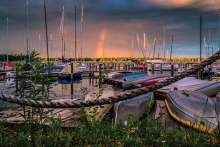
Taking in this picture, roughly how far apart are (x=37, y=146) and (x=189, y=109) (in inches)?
177

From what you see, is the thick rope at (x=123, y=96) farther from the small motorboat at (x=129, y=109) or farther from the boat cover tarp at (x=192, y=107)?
the small motorboat at (x=129, y=109)

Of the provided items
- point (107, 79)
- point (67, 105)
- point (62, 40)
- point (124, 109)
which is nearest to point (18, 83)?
point (67, 105)

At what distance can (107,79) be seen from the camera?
2892 cm

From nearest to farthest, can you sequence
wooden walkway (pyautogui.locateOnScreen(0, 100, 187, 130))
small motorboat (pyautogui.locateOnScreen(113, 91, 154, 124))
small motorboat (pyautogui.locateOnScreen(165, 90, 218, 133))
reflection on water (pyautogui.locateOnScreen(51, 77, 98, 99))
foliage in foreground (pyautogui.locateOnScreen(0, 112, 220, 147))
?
1. foliage in foreground (pyautogui.locateOnScreen(0, 112, 220, 147))
2. small motorboat (pyautogui.locateOnScreen(165, 90, 218, 133))
3. wooden walkway (pyautogui.locateOnScreen(0, 100, 187, 130))
4. small motorboat (pyautogui.locateOnScreen(113, 91, 154, 124))
5. reflection on water (pyautogui.locateOnScreen(51, 77, 98, 99))

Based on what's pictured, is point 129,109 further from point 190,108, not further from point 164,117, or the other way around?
point 190,108

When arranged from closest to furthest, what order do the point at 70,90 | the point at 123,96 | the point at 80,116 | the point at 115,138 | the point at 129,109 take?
1. the point at 123,96
2. the point at 115,138
3. the point at 80,116
4. the point at 129,109
5. the point at 70,90

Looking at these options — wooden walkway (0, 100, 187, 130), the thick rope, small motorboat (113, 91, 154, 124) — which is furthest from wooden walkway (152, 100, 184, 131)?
the thick rope

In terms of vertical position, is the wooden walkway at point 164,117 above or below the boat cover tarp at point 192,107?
below

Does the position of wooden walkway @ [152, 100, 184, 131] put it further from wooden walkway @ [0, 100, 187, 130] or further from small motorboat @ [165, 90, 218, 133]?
small motorboat @ [165, 90, 218, 133]

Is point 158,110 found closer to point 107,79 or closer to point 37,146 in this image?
point 37,146

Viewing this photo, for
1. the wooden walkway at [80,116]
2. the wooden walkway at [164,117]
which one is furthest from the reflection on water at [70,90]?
the wooden walkway at [164,117]

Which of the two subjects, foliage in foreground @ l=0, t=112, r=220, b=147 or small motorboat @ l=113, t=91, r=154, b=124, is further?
small motorboat @ l=113, t=91, r=154, b=124

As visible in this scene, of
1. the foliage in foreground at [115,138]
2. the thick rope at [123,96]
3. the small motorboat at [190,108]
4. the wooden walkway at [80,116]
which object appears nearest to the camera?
the thick rope at [123,96]

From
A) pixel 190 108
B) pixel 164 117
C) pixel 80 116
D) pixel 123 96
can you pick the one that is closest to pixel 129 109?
pixel 164 117
